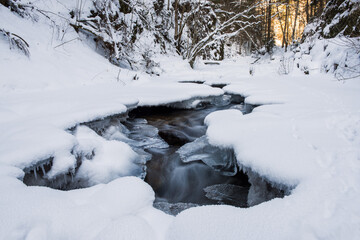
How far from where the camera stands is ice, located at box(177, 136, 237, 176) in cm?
237

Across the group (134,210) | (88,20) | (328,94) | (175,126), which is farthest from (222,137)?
(88,20)

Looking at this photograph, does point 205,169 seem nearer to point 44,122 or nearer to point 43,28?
point 44,122

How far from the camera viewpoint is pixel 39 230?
3.44ft

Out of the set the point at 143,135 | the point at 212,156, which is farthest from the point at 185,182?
the point at 143,135

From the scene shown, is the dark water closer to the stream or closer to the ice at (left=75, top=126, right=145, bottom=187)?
the stream

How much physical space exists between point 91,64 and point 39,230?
5128 millimetres

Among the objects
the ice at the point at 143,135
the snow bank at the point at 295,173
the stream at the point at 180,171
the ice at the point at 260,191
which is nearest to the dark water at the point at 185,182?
the stream at the point at 180,171

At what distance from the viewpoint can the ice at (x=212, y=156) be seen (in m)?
2.37

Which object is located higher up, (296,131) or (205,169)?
(296,131)

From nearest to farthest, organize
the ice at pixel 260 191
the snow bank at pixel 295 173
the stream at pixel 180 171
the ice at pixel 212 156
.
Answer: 1. the snow bank at pixel 295 173
2. the ice at pixel 260 191
3. the stream at pixel 180 171
4. the ice at pixel 212 156

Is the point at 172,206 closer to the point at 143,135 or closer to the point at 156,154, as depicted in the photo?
the point at 156,154

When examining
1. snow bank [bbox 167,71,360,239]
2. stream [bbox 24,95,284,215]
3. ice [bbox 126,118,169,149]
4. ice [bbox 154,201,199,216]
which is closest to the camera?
snow bank [bbox 167,71,360,239]

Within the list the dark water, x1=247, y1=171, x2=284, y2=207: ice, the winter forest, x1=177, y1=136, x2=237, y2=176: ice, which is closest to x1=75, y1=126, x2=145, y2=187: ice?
the winter forest

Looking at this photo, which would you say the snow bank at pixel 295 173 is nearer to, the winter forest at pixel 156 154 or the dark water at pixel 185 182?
the winter forest at pixel 156 154
